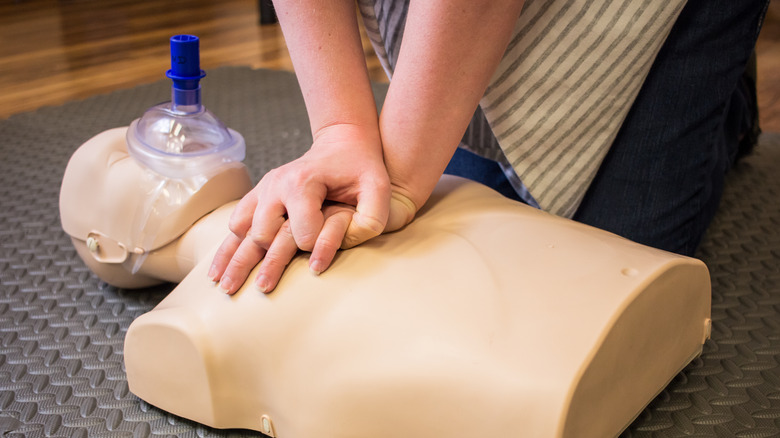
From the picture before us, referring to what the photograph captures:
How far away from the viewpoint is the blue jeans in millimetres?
764

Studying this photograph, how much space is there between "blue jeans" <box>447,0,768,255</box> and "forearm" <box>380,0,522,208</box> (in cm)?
24

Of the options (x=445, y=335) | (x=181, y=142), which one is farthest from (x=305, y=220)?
(x=181, y=142)

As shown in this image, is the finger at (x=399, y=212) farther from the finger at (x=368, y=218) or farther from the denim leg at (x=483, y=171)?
the denim leg at (x=483, y=171)

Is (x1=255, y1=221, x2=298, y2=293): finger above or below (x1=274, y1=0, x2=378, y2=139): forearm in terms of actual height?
below

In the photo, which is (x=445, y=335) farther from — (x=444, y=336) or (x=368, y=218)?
(x=368, y=218)

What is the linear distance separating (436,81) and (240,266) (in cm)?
23

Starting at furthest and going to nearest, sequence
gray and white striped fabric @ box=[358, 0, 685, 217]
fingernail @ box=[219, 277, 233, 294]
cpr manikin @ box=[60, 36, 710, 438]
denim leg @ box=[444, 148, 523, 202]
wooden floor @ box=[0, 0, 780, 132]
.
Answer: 1. wooden floor @ box=[0, 0, 780, 132]
2. denim leg @ box=[444, 148, 523, 202]
3. gray and white striped fabric @ box=[358, 0, 685, 217]
4. fingernail @ box=[219, 277, 233, 294]
5. cpr manikin @ box=[60, 36, 710, 438]

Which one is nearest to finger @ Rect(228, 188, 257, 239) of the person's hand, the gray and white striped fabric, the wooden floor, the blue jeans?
the person's hand

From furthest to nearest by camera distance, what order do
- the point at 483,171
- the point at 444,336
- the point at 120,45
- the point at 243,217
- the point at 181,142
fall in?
the point at 120,45 → the point at 483,171 → the point at 181,142 → the point at 243,217 → the point at 444,336

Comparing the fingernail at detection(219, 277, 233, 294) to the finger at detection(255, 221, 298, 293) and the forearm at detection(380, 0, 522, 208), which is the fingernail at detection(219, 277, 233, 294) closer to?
the finger at detection(255, 221, 298, 293)

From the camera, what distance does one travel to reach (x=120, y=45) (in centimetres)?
201

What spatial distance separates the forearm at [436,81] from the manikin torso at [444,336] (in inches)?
2.0

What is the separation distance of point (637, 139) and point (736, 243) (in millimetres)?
260

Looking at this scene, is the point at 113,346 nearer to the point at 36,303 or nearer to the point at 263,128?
the point at 36,303
